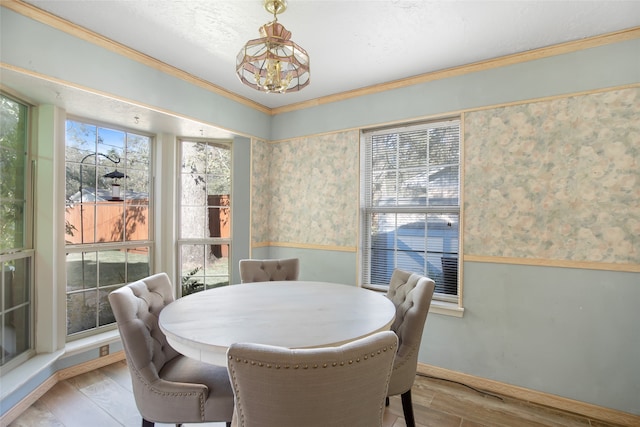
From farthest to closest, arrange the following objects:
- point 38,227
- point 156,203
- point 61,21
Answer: point 156,203, point 38,227, point 61,21

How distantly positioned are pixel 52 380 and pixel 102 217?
135cm

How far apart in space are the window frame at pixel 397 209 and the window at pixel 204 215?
1531 millimetres

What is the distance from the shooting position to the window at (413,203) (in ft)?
9.00

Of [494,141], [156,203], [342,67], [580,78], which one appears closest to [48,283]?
[156,203]

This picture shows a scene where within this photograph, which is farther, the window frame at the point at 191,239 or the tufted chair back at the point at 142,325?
the window frame at the point at 191,239

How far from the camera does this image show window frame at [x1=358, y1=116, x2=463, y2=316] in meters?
2.63

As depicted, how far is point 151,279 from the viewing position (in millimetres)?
1832

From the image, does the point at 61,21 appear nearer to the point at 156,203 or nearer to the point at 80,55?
the point at 80,55

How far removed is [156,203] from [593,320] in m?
3.92

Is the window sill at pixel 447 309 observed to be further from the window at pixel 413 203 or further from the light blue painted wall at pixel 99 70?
the light blue painted wall at pixel 99 70

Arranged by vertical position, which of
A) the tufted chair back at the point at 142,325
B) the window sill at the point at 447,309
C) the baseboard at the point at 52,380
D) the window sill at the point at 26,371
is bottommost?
the baseboard at the point at 52,380

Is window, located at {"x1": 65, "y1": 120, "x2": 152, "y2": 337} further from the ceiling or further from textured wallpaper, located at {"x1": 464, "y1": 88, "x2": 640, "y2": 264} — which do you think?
textured wallpaper, located at {"x1": 464, "y1": 88, "x2": 640, "y2": 264}

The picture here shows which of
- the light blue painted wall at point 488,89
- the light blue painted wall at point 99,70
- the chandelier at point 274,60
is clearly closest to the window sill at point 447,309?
the light blue painted wall at point 488,89

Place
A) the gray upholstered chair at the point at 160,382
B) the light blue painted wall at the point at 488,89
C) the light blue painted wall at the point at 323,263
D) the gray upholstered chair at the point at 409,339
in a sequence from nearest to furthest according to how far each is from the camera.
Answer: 1. the gray upholstered chair at the point at 160,382
2. the gray upholstered chair at the point at 409,339
3. the light blue painted wall at the point at 488,89
4. the light blue painted wall at the point at 323,263
